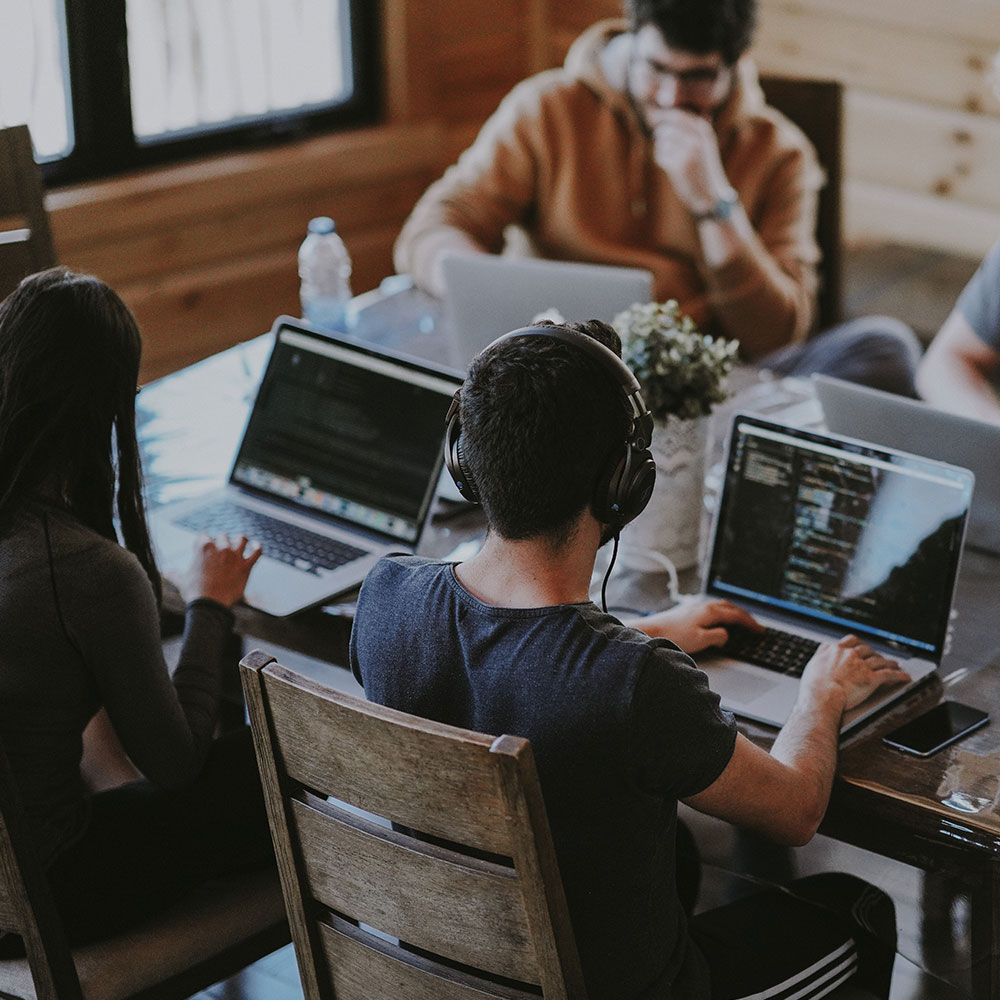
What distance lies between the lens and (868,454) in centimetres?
166

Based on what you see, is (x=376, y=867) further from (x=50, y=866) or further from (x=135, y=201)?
(x=135, y=201)

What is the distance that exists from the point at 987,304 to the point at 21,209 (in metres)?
1.68

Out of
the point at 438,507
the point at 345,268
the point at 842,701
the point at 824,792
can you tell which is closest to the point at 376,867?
the point at 824,792

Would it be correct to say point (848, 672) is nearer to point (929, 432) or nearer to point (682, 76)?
point (929, 432)

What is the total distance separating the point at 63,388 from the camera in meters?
1.46

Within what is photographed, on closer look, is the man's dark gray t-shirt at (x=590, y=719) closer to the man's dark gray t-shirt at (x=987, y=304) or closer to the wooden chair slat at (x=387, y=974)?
the wooden chair slat at (x=387, y=974)

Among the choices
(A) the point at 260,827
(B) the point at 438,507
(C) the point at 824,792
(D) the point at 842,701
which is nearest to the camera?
(C) the point at 824,792

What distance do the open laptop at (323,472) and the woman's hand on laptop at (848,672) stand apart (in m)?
0.59

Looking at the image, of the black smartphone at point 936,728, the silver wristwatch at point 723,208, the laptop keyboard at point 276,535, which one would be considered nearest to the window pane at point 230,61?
the silver wristwatch at point 723,208

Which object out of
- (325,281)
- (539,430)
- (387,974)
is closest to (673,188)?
(325,281)

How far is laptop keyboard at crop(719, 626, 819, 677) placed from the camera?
1643mm

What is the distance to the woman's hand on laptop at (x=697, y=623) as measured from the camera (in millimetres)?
1636

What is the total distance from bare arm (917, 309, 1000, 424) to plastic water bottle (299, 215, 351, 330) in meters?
1.07

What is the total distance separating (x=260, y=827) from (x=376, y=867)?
18.1 inches
